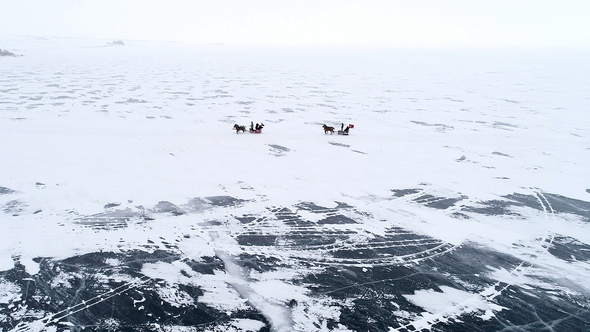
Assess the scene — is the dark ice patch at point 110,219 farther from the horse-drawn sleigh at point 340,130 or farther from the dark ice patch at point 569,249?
the dark ice patch at point 569,249

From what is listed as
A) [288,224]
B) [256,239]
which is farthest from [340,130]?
[256,239]

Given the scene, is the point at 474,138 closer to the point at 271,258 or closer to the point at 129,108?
the point at 271,258

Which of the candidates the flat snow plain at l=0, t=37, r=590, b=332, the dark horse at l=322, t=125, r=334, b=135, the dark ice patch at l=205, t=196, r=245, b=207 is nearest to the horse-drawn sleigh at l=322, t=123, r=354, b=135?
the dark horse at l=322, t=125, r=334, b=135

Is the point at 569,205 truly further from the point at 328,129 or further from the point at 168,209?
the point at 168,209

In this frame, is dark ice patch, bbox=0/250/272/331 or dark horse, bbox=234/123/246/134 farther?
dark horse, bbox=234/123/246/134

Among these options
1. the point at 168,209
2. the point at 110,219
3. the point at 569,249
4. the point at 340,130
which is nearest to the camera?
the point at 569,249

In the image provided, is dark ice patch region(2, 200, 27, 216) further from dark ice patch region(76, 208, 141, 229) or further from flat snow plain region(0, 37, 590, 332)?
dark ice patch region(76, 208, 141, 229)

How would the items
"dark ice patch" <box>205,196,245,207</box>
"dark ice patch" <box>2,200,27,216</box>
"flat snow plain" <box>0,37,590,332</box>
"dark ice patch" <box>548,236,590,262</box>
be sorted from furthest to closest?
1. "dark ice patch" <box>205,196,245,207</box>
2. "dark ice patch" <box>2,200,27,216</box>
3. "dark ice patch" <box>548,236,590,262</box>
4. "flat snow plain" <box>0,37,590,332</box>

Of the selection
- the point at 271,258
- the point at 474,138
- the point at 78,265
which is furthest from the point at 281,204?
the point at 474,138
